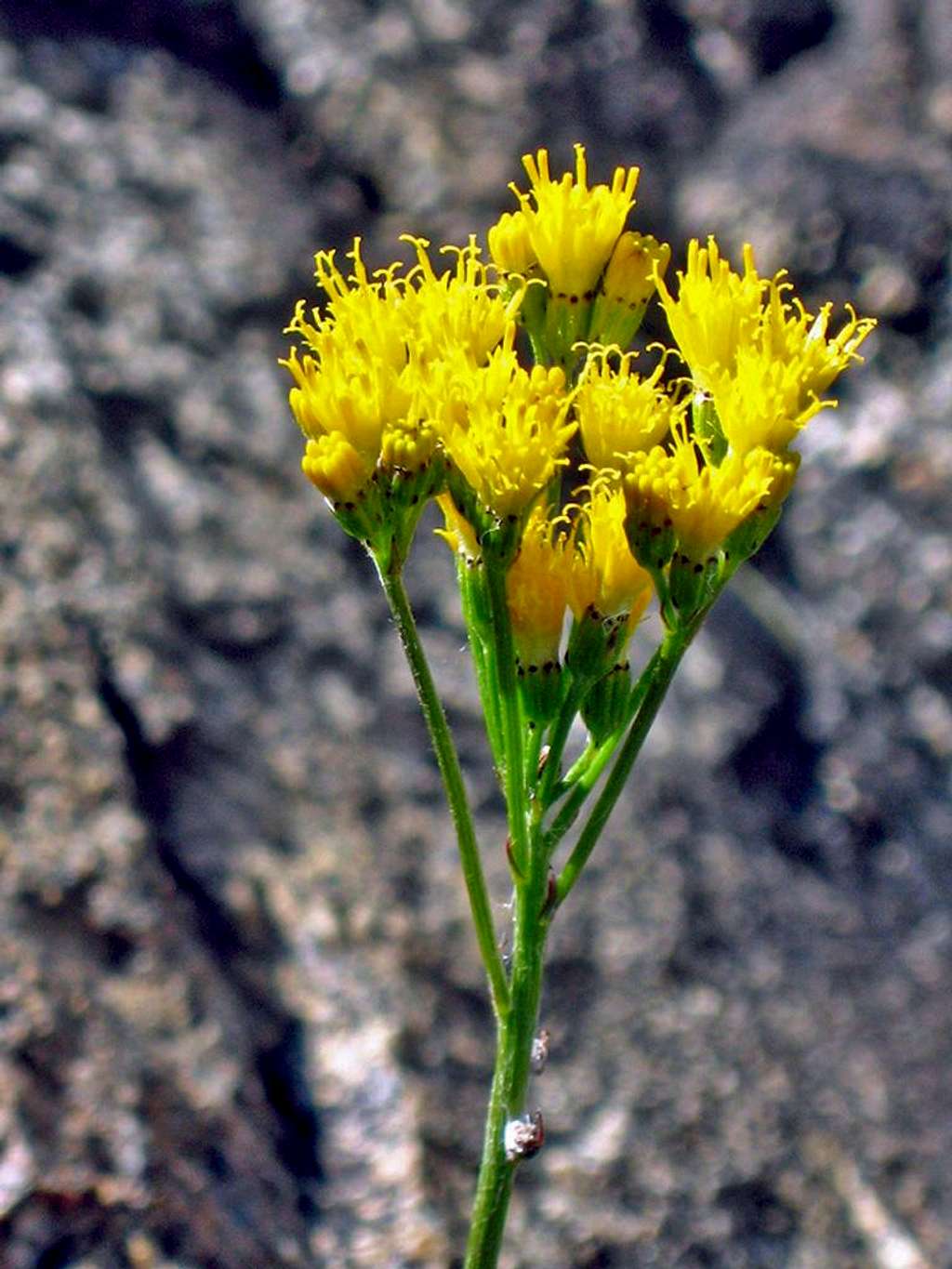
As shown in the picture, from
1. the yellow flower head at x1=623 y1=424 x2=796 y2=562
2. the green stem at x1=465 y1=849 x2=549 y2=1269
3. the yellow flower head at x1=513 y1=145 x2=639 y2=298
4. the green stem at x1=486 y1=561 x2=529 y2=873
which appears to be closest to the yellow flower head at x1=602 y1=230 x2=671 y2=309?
the yellow flower head at x1=513 y1=145 x2=639 y2=298

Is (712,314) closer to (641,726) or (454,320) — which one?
(454,320)

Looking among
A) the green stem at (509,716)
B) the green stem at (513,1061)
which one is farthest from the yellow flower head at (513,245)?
the green stem at (513,1061)

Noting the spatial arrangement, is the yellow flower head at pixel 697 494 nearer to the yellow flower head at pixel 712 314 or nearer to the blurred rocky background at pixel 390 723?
the yellow flower head at pixel 712 314

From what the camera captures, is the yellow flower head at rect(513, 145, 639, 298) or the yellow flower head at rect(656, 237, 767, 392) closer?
the yellow flower head at rect(656, 237, 767, 392)

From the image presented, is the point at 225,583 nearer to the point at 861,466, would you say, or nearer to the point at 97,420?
the point at 97,420

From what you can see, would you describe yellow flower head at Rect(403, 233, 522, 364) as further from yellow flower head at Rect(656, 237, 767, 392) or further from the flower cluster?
yellow flower head at Rect(656, 237, 767, 392)

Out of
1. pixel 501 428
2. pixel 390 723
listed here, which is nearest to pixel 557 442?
pixel 501 428

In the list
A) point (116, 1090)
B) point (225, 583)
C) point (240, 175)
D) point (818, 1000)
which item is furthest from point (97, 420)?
point (818, 1000)
